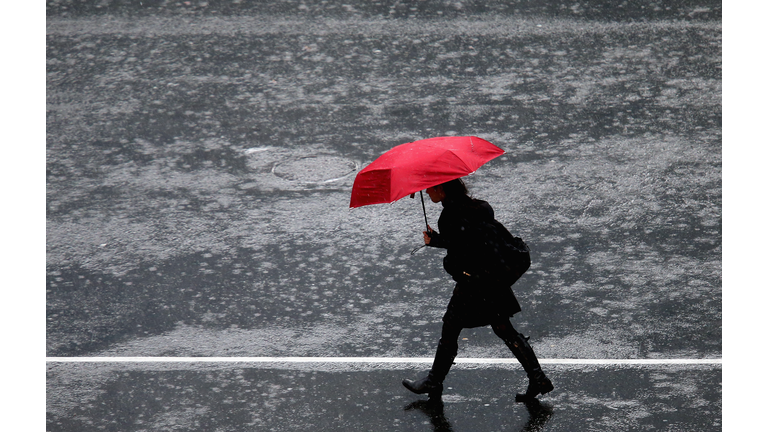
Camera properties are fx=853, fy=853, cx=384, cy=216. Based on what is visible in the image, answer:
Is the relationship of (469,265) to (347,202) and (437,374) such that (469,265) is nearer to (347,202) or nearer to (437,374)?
(437,374)

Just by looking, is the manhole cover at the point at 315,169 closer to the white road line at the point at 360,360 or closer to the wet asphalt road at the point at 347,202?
the wet asphalt road at the point at 347,202

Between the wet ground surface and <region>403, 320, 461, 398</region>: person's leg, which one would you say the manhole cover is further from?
<region>403, 320, 461, 398</region>: person's leg

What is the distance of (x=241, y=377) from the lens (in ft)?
19.9

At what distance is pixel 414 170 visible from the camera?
502cm

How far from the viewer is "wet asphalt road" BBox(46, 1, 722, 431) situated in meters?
5.91

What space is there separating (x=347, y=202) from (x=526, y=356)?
3.64m

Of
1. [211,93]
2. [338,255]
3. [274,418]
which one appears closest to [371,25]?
[211,93]

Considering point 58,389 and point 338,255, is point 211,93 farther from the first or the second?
point 58,389

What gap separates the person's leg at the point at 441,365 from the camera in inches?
217

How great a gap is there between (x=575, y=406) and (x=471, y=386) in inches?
28.0

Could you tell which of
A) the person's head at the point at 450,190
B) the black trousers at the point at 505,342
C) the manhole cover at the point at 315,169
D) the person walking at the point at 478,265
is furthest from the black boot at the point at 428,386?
the manhole cover at the point at 315,169

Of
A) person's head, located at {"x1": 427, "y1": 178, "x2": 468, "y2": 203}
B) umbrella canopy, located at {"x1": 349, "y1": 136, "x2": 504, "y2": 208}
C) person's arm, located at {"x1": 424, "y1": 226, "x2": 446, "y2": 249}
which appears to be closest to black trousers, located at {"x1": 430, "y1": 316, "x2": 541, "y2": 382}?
person's arm, located at {"x1": 424, "y1": 226, "x2": 446, "y2": 249}

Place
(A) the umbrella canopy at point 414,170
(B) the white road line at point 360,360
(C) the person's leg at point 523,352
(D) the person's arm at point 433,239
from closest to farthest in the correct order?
1. (A) the umbrella canopy at point 414,170
2. (D) the person's arm at point 433,239
3. (C) the person's leg at point 523,352
4. (B) the white road line at point 360,360

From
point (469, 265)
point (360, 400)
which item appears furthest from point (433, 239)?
point (360, 400)
